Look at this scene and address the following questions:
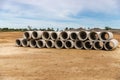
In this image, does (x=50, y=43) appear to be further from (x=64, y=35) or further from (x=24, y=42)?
(x=24, y=42)

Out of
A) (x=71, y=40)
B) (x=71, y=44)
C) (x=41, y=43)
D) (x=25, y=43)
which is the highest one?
(x=71, y=40)

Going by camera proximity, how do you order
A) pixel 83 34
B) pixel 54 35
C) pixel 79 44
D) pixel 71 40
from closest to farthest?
pixel 71 40 → pixel 79 44 → pixel 83 34 → pixel 54 35

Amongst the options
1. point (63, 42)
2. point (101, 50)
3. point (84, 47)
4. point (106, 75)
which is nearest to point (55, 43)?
point (63, 42)

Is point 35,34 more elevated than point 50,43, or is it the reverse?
point 35,34

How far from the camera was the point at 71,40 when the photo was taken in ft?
76.2

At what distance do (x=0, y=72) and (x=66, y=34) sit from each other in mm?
12802

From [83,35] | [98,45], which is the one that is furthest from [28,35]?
[98,45]

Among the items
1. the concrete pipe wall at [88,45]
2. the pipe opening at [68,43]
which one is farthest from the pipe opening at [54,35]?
the concrete pipe wall at [88,45]

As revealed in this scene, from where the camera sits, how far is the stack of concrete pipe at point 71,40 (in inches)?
880

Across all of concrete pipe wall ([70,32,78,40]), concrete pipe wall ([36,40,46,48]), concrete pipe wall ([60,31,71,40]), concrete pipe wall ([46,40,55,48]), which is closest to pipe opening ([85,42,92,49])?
concrete pipe wall ([70,32,78,40])

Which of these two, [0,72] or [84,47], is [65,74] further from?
[84,47]

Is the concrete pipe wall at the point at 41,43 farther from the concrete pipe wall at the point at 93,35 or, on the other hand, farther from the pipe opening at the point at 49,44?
the concrete pipe wall at the point at 93,35

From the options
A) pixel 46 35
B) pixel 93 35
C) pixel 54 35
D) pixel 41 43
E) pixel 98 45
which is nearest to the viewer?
pixel 98 45

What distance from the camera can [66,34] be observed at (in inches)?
963
